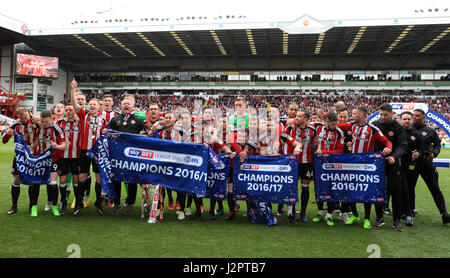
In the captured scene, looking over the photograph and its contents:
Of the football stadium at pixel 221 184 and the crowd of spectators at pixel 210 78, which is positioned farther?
the crowd of spectators at pixel 210 78

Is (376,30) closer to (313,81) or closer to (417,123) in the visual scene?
(313,81)

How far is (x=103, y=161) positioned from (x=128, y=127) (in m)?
0.74

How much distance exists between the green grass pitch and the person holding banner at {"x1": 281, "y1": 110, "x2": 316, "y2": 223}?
0.44 metres

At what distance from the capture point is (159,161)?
5.57m

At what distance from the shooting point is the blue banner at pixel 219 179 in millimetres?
5602

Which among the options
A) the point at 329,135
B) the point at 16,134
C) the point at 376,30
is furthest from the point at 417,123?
the point at 376,30

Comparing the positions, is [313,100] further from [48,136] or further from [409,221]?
[48,136]

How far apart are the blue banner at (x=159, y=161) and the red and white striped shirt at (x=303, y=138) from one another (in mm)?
1284

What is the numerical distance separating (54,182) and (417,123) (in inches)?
263

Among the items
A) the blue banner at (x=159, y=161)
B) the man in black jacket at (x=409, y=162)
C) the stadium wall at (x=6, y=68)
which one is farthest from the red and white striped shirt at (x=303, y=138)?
the stadium wall at (x=6, y=68)

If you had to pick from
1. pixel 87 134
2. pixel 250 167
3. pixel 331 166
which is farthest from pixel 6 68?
pixel 331 166

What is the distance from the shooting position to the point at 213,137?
18.2 ft

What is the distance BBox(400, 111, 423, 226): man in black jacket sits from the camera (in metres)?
5.48

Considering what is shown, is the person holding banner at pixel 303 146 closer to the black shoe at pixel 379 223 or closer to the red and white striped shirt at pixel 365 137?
the red and white striped shirt at pixel 365 137
